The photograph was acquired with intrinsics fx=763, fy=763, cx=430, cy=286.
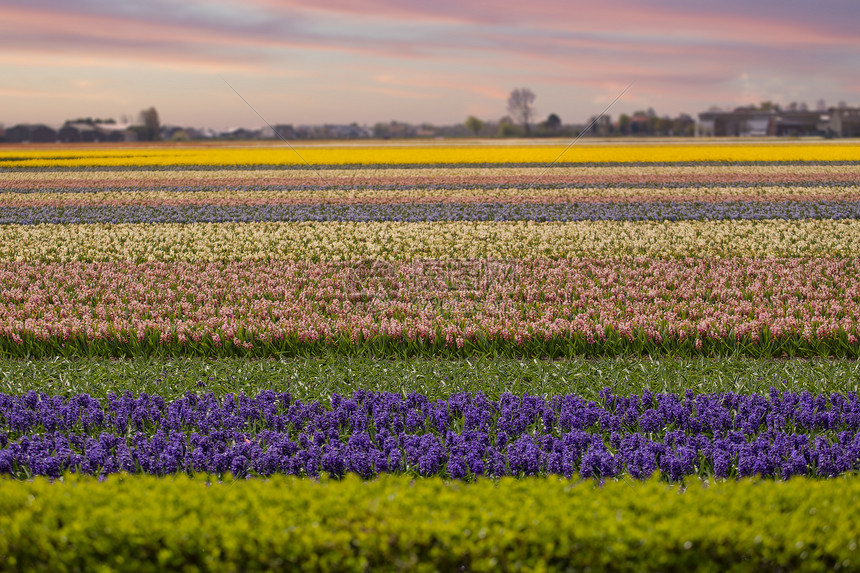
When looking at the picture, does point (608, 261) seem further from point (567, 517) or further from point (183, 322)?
point (567, 517)

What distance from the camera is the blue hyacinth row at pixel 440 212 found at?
2353cm

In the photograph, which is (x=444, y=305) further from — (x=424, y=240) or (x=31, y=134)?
(x=31, y=134)

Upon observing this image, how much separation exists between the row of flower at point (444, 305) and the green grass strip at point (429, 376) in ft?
2.62

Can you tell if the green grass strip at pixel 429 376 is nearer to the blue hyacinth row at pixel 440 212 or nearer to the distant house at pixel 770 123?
the blue hyacinth row at pixel 440 212

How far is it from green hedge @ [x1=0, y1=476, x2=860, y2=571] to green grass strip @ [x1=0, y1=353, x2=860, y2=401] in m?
3.46

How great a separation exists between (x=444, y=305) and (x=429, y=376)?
3689mm

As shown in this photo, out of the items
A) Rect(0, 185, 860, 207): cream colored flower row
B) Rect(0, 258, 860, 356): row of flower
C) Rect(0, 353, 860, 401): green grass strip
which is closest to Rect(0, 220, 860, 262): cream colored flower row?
Rect(0, 258, 860, 356): row of flower

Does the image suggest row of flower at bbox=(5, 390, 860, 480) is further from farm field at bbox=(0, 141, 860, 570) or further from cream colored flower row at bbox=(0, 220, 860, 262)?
cream colored flower row at bbox=(0, 220, 860, 262)

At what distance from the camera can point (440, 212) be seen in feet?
80.9

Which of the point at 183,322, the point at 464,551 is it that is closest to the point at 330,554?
the point at 464,551

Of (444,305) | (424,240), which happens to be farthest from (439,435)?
(424,240)

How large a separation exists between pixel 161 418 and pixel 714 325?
7.75 m

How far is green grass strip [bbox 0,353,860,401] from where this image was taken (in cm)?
859

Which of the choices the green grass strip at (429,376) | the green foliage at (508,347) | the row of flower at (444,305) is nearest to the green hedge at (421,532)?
the green grass strip at (429,376)
